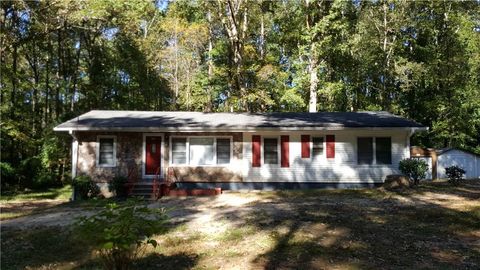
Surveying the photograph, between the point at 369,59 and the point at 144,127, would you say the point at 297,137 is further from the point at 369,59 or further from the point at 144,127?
the point at 369,59

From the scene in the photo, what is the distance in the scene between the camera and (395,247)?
8844mm

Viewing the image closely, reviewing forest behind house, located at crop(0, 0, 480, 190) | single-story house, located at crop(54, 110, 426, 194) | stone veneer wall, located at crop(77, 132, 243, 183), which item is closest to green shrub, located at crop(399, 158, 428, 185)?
single-story house, located at crop(54, 110, 426, 194)

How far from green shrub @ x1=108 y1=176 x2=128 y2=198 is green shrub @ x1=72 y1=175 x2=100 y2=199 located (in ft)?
2.57

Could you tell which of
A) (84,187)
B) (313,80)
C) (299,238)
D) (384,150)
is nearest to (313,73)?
(313,80)

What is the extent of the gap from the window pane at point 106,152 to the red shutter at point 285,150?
7.34 metres

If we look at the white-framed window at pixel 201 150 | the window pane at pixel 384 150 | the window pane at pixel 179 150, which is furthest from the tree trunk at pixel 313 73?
the window pane at pixel 179 150

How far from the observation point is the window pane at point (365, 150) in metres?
19.7

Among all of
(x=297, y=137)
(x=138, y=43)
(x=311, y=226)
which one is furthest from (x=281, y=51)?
(x=311, y=226)

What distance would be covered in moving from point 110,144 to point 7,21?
1171 cm

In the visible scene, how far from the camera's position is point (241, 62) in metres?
29.0

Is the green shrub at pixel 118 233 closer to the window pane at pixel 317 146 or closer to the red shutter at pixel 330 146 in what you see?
the window pane at pixel 317 146

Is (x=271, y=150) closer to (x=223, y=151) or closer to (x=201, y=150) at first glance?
(x=223, y=151)

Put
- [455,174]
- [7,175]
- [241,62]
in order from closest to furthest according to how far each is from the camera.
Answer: [455,174]
[7,175]
[241,62]

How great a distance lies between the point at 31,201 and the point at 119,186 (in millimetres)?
4208
